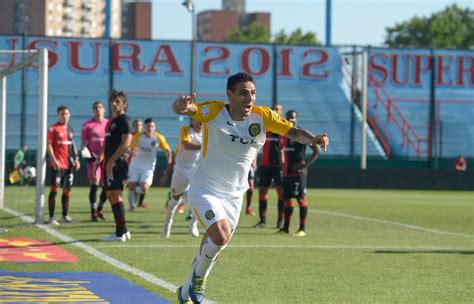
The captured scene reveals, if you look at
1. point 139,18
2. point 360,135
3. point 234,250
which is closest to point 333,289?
point 234,250

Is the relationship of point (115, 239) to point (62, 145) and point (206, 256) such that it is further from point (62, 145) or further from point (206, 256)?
point (206, 256)

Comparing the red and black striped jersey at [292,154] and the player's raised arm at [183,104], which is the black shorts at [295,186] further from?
the player's raised arm at [183,104]

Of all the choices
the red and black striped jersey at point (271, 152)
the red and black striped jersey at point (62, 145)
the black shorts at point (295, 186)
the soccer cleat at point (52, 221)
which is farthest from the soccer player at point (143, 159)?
the black shorts at point (295, 186)

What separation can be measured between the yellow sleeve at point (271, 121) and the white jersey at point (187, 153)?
7.84 meters

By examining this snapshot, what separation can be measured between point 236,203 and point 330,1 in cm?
4906

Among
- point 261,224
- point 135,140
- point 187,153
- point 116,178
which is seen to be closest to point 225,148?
point 116,178

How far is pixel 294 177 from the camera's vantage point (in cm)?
1797

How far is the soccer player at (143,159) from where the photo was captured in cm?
2339

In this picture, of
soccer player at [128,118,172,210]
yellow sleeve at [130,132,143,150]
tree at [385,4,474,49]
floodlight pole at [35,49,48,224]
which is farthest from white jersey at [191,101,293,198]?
tree at [385,4,474,49]

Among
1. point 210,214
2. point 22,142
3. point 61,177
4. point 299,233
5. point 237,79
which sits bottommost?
point 22,142

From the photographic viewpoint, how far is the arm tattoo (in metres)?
9.98

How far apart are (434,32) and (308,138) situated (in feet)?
323

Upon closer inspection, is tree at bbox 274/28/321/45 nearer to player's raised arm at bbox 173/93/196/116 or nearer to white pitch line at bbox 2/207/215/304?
white pitch line at bbox 2/207/215/304

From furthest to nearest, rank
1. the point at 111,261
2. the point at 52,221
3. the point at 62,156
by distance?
the point at 62,156 < the point at 52,221 < the point at 111,261
